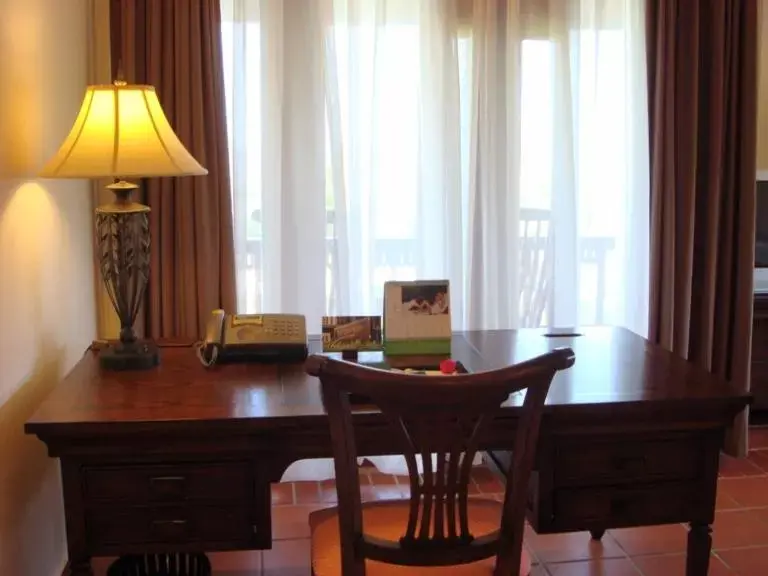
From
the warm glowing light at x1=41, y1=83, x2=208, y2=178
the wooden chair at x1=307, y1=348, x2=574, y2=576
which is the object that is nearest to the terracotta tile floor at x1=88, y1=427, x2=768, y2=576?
the wooden chair at x1=307, y1=348, x2=574, y2=576

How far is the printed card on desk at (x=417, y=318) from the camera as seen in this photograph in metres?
2.36

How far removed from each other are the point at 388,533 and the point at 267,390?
43cm

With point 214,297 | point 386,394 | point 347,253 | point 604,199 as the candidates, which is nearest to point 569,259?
point 604,199

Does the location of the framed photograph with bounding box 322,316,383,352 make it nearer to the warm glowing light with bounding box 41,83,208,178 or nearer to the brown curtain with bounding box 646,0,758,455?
the warm glowing light with bounding box 41,83,208,178

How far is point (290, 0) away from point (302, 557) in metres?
1.89

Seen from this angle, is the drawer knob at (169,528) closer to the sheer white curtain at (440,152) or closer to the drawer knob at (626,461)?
the drawer knob at (626,461)

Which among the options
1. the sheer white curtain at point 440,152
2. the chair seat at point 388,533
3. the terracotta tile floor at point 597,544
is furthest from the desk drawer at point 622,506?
the sheer white curtain at point 440,152

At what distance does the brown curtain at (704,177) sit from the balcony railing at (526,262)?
0.69 feet

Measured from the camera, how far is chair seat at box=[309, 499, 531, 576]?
72.2 inches

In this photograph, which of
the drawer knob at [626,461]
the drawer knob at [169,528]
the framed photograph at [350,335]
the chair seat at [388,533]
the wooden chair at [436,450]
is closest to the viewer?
the wooden chair at [436,450]

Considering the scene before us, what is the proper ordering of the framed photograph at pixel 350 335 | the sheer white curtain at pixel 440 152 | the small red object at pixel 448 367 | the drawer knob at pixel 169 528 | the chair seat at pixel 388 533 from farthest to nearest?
1. the sheer white curtain at pixel 440 152
2. the framed photograph at pixel 350 335
3. the small red object at pixel 448 367
4. the drawer knob at pixel 169 528
5. the chair seat at pixel 388 533

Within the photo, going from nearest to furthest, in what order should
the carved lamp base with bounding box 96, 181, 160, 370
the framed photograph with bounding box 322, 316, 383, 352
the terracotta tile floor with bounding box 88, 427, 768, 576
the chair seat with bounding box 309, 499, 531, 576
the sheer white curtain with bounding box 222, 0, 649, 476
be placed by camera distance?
1. the chair seat with bounding box 309, 499, 531, 576
2. the carved lamp base with bounding box 96, 181, 160, 370
3. the framed photograph with bounding box 322, 316, 383, 352
4. the terracotta tile floor with bounding box 88, 427, 768, 576
5. the sheer white curtain with bounding box 222, 0, 649, 476

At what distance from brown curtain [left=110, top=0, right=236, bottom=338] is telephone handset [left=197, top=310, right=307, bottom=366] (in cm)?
79

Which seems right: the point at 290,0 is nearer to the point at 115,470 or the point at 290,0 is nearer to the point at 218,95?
the point at 218,95
